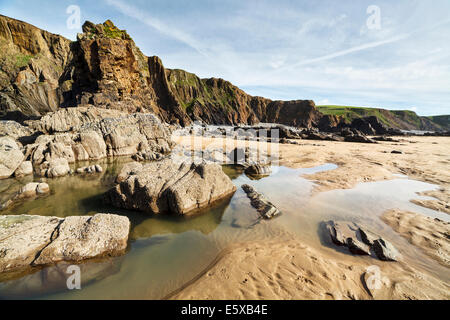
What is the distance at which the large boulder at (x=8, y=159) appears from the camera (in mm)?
12262

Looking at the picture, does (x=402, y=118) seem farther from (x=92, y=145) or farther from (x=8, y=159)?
(x=8, y=159)

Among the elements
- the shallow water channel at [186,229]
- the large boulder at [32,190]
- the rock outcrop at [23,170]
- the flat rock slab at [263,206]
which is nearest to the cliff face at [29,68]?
the rock outcrop at [23,170]

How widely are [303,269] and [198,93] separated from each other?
126767mm

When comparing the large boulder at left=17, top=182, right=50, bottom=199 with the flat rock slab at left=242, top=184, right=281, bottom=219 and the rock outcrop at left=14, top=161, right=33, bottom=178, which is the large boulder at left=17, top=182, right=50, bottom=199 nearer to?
the rock outcrop at left=14, top=161, right=33, bottom=178

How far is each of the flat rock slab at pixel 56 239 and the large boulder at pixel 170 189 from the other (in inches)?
73.6

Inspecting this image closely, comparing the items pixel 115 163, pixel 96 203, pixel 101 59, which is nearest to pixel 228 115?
pixel 101 59

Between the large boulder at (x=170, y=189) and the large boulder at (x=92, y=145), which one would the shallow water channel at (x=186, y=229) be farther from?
the large boulder at (x=92, y=145)

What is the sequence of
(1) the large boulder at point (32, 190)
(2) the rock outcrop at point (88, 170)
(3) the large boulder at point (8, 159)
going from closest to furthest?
(1) the large boulder at point (32, 190), (3) the large boulder at point (8, 159), (2) the rock outcrop at point (88, 170)

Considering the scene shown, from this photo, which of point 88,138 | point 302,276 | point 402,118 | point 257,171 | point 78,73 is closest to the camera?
point 302,276

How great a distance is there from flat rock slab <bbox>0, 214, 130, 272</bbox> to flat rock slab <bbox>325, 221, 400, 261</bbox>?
698 centimetres

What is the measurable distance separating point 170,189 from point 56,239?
12.4 feet

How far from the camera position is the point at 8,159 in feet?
41.5

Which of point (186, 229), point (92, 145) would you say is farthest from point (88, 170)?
point (186, 229)

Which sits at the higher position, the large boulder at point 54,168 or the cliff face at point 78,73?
the cliff face at point 78,73
